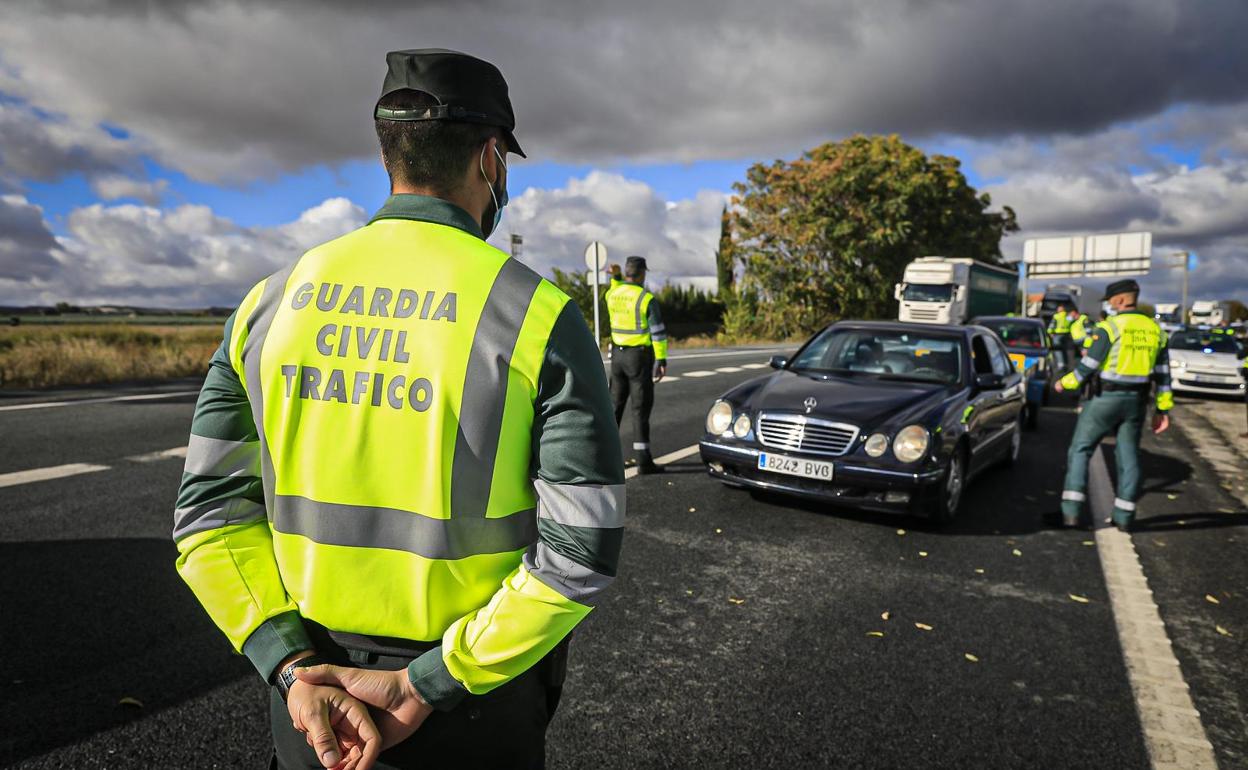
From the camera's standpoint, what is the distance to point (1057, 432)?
10898 mm

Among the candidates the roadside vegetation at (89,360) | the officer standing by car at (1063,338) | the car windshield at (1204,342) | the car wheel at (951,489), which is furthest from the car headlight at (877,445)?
the roadside vegetation at (89,360)

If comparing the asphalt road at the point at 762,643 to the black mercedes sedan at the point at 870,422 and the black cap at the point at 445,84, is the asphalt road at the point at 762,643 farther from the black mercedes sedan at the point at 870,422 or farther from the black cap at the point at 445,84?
the black cap at the point at 445,84

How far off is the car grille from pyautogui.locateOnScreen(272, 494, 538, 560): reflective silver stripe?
15.3ft

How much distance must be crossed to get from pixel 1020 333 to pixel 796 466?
9.99 metres

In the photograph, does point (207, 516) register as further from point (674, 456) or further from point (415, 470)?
point (674, 456)

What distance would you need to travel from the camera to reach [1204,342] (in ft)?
53.7

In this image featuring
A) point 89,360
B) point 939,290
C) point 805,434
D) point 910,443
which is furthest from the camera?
point 939,290

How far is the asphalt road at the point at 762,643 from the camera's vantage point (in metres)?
2.80

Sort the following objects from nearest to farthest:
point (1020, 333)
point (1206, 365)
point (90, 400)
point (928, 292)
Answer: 1. point (90, 400)
2. point (1020, 333)
3. point (1206, 365)
4. point (928, 292)

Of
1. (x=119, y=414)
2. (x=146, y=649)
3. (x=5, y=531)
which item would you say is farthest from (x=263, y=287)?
(x=119, y=414)

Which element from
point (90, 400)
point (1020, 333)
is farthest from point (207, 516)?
point (1020, 333)

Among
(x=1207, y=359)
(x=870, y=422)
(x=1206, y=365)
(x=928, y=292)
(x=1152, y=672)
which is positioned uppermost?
(x=928, y=292)

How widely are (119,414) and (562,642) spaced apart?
10.9 m

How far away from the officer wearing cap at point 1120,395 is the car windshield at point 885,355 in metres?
1.09
